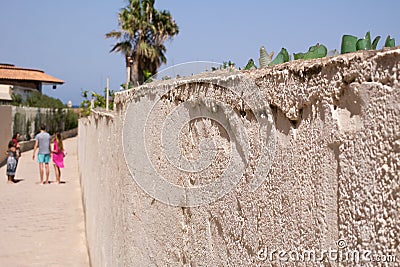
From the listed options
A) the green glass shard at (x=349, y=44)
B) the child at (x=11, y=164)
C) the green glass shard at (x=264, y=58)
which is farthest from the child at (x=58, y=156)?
the green glass shard at (x=349, y=44)

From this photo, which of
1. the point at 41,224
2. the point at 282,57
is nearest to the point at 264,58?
the point at 282,57

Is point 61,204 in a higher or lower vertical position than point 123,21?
lower

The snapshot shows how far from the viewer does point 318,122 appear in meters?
1.46

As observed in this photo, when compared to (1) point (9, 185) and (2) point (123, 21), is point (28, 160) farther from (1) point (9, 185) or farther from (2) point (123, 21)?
(2) point (123, 21)

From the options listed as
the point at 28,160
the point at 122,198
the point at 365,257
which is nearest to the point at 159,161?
the point at 122,198

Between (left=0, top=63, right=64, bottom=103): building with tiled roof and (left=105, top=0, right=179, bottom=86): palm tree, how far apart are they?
12.9 meters

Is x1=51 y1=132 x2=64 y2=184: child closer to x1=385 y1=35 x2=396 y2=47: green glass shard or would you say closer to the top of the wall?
the top of the wall

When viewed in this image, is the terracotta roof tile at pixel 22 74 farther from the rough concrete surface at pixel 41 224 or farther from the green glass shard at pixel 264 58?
the green glass shard at pixel 264 58

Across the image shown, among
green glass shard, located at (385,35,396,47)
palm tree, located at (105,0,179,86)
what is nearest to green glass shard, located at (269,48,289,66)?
green glass shard, located at (385,35,396,47)

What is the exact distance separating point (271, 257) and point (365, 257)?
1.59ft

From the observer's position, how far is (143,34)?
32.3 m

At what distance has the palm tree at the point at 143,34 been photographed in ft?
104

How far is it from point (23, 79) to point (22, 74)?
55.1 inches

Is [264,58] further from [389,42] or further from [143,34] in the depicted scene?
[143,34]
